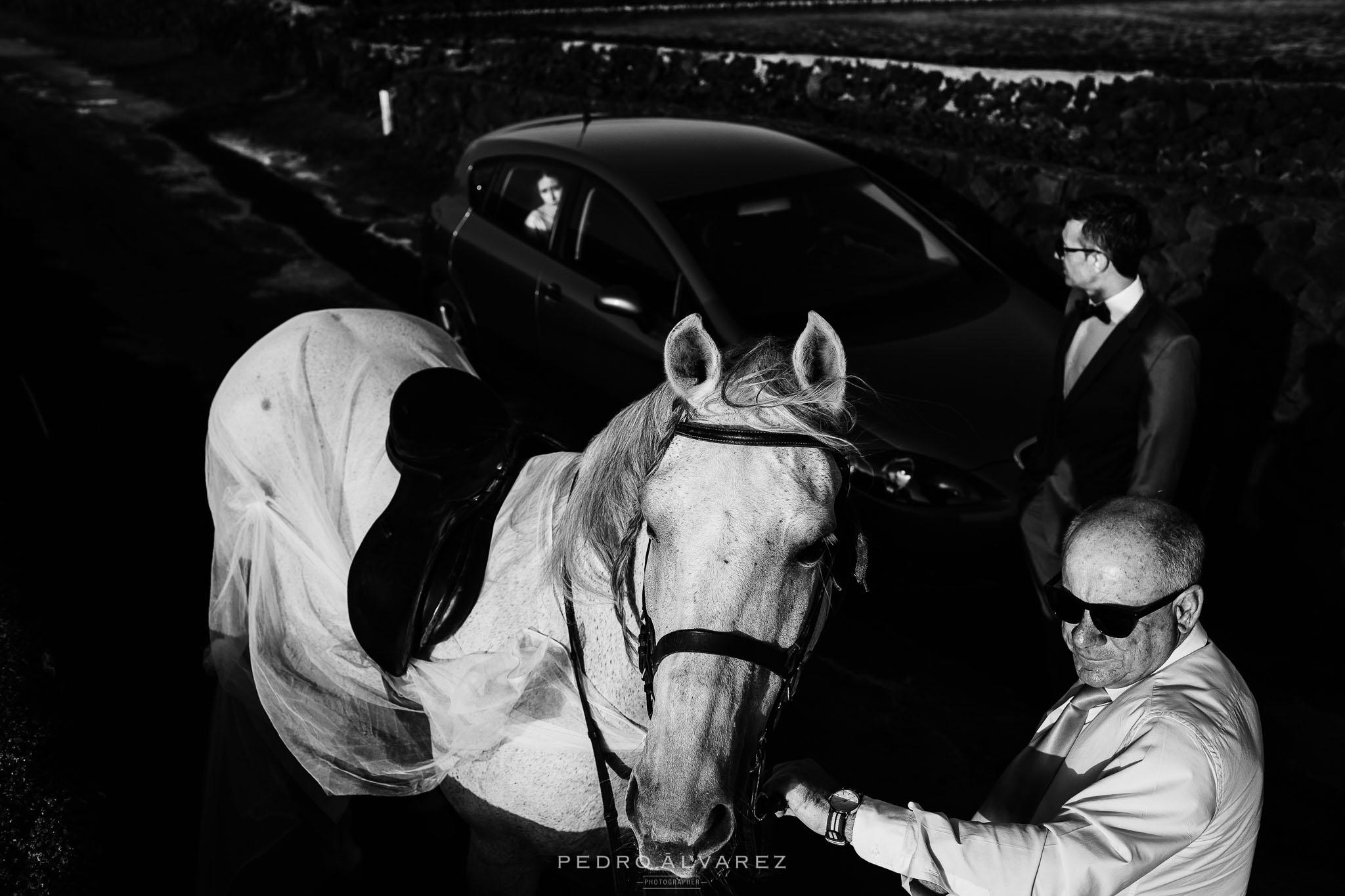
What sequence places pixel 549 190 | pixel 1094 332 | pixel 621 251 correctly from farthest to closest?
pixel 549 190, pixel 621 251, pixel 1094 332

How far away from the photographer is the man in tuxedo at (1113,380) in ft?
10.6

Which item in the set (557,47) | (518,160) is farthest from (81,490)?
(557,47)

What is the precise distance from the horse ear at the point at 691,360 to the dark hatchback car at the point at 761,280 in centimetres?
226

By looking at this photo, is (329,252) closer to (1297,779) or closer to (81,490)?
(81,490)

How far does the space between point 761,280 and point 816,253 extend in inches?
16.4

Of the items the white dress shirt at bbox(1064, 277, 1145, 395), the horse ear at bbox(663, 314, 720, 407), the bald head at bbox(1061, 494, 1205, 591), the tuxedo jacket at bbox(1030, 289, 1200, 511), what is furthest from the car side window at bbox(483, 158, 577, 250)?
the bald head at bbox(1061, 494, 1205, 591)

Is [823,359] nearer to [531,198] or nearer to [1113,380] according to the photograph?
[1113,380]

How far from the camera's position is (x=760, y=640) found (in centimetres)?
188

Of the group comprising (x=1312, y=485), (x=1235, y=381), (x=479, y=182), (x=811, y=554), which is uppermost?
(x=811, y=554)

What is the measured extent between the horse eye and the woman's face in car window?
417 centimetres

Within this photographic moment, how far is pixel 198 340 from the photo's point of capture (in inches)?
290

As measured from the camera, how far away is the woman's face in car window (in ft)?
19.0

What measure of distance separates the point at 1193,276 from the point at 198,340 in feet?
22.0

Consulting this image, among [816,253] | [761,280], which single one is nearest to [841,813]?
[761,280]
